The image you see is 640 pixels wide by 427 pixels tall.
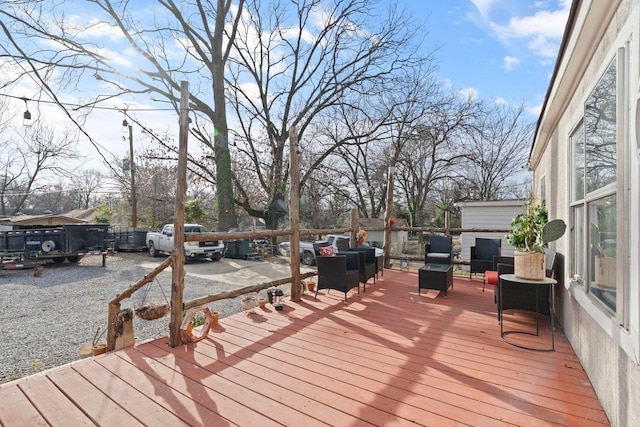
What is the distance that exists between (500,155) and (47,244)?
76.0 feet

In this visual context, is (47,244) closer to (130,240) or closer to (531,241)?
(130,240)

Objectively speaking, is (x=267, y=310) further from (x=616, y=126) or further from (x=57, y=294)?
(x=57, y=294)

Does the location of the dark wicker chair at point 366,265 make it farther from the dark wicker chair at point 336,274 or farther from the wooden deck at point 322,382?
the wooden deck at point 322,382

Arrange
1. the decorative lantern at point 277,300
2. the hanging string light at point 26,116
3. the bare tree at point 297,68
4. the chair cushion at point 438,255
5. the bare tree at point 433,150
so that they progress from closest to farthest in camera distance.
Result: the decorative lantern at point 277,300 → the chair cushion at point 438,255 → the hanging string light at point 26,116 → the bare tree at point 297,68 → the bare tree at point 433,150

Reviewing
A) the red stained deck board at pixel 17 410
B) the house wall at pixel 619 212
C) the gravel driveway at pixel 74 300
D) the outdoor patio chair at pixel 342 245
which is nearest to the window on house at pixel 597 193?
the house wall at pixel 619 212

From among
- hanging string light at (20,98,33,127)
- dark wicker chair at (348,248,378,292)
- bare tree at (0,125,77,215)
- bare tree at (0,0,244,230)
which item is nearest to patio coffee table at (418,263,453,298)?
dark wicker chair at (348,248,378,292)

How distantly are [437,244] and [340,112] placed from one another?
14.4 m

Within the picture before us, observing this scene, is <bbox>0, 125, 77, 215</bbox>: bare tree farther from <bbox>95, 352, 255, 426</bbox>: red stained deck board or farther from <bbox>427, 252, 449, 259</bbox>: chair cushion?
<bbox>95, 352, 255, 426</bbox>: red stained deck board

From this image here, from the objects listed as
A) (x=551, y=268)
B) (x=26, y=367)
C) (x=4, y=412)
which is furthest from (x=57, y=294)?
(x=551, y=268)

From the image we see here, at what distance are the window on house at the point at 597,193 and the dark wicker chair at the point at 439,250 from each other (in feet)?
12.2

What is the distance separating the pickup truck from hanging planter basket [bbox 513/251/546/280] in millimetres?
10554

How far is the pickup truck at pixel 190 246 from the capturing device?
41.9ft

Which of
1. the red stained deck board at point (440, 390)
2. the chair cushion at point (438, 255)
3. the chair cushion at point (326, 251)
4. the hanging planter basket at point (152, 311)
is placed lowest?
the red stained deck board at point (440, 390)

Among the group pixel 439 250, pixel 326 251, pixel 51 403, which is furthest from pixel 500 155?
pixel 51 403
